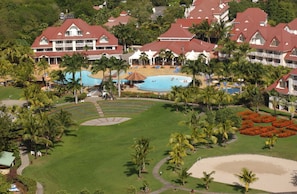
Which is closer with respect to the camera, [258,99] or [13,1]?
[258,99]

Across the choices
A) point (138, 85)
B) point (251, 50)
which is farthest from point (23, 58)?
point (251, 50)

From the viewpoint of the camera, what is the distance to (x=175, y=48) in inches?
4766

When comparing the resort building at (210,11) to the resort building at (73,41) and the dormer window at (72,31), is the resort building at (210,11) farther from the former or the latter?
the dormer window at (72,31)

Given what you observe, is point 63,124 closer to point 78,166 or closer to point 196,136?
point 78,166

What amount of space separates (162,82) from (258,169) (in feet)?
153

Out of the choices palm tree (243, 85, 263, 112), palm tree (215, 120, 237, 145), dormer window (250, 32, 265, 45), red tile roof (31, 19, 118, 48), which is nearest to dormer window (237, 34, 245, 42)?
dormer window (250, 32, 265, 45)

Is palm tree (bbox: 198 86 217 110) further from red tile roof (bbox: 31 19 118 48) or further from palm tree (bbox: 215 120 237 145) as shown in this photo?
red tile roof (bbox: 31 19 118 48)

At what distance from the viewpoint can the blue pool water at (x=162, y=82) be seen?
342 feet

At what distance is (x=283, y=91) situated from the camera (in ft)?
290

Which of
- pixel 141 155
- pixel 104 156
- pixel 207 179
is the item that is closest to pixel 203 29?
pixel 104 156

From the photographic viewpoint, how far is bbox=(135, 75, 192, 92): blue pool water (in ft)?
342

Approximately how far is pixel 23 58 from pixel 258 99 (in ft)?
166

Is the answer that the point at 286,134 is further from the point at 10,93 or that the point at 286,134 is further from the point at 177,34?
the point at 177,34

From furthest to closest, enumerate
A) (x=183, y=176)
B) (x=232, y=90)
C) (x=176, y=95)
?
(x=232, y=90), (x=176, y=95), (x=183, y=176)
